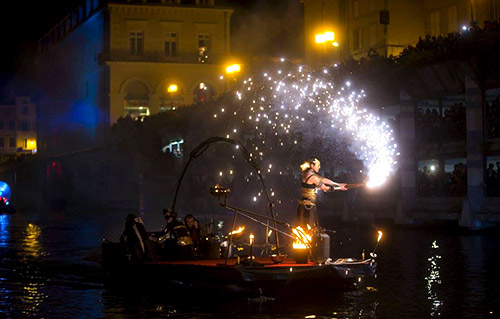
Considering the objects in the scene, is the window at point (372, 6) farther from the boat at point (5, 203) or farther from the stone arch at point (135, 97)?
the stone arch at point (135, 97)

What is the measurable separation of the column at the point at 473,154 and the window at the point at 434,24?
1907 cm

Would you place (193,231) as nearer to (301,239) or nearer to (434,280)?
(301,239)

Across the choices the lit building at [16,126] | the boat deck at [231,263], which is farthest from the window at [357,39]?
the lit building at [16,126]

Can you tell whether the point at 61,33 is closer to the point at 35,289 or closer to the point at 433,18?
the point at 433,18

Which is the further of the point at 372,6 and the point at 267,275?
the point at 372,6

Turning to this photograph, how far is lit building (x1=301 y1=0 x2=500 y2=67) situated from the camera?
5250 cm

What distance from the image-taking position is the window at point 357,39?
201 feet

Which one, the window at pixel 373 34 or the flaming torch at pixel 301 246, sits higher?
the window at pixel 373 34

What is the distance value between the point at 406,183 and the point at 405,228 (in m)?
3.78

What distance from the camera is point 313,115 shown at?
46750 mm

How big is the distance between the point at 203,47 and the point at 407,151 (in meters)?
47.3

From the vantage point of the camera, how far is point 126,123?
75.4 meters

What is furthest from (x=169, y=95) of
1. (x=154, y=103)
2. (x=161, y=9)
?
(x=161, y=9)

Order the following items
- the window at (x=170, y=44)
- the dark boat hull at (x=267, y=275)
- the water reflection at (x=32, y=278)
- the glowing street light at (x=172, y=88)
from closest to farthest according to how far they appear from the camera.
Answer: the water reflection at (x=32, y=278) → the dark boat hull at (x=267, y=275) → the glowing street light at (x=172, y=88) → the window at (x=170, y=44)
